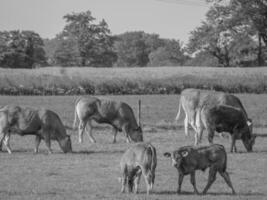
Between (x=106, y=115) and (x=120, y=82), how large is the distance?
30.4 metres

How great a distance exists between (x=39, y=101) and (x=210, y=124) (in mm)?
22464

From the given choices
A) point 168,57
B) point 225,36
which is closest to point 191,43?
point 225,36

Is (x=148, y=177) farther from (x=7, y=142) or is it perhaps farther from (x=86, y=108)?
(x=86, y=108)

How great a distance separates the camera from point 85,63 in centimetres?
10606

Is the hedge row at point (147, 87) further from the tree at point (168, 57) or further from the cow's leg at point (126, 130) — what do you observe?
the tree at point (168, 57)

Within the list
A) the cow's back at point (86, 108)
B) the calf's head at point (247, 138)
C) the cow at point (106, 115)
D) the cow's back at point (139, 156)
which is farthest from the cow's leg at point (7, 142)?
the cow's back at point (139, 156)

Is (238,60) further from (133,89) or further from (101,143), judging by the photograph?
(101,143)

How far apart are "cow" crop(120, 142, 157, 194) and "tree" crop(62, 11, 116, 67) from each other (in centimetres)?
8868

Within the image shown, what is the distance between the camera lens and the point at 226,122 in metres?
26.6

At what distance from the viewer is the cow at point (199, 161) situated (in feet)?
55.2

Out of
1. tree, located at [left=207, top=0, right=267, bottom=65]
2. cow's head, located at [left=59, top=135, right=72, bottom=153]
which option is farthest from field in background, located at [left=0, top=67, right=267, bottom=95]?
cow's head, located at [left=59, top=135, right=72, bottom=153]

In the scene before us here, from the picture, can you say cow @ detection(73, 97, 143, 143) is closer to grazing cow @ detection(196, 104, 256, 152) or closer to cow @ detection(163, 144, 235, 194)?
grazing cow @ detection(196, 104, 256, 152)

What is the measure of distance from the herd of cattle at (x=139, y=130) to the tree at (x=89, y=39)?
73262mm

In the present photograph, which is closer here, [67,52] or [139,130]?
[139,130]
